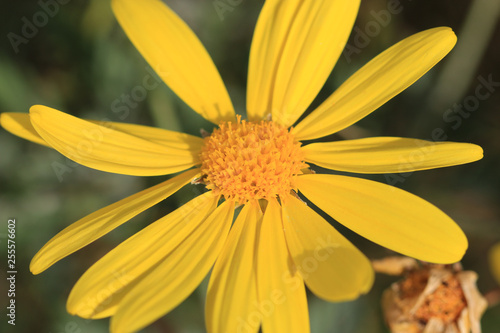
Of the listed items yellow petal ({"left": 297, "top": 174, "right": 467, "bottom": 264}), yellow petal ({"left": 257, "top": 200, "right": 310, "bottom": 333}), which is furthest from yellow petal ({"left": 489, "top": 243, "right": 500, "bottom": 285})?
yellow petal ({"left": 257, "top": 200, "right": 310, "bottom": 333})

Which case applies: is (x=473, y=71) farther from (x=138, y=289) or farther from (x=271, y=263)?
(x=138, y=289)

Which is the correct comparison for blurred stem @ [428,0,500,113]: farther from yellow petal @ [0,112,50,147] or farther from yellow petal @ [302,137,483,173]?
yellow petal @ [0,112,50,147]

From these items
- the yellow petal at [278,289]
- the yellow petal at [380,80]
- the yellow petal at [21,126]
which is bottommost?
the yellow petal at [278,289]

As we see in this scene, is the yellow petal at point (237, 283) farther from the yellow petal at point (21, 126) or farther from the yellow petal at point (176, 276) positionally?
the yellow petal at point (21, 126)

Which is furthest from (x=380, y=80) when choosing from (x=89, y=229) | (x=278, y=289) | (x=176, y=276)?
(x=89, y=229)

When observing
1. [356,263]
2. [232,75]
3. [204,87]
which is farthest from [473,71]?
[356,263]

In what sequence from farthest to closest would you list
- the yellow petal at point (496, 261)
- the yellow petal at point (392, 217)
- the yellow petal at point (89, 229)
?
the yellow petal at point (496, 261) → the yellow petal at point (89, 229) → the yellow petal at point (392, 217)

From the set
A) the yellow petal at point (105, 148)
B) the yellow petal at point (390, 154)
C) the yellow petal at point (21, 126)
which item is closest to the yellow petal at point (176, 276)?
the yellow petal at point (105, 148)
